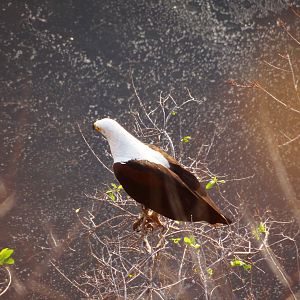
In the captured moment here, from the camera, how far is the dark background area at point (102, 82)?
10.7ft

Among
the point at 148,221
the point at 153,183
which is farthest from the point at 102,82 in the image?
the point at 153,183

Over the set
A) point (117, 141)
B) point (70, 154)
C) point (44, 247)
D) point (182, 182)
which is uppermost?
point (117, 141)

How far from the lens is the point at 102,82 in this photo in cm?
345

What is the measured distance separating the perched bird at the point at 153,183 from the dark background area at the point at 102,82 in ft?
5.31

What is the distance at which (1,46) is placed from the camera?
10.3ft

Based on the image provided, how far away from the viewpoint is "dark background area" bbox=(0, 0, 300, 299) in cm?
326

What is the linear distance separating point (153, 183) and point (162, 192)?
43 millimetres

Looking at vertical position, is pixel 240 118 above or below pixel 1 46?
below

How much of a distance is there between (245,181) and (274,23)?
4.11 feet

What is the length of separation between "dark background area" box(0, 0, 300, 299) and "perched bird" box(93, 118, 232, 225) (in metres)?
1.62

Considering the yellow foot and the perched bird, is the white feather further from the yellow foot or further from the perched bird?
the yellow foot

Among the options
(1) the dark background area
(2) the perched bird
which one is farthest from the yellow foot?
(1) the dark background area

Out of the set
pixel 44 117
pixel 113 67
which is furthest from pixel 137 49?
pixel 44 117

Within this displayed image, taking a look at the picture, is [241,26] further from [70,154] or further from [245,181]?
[70,154]
